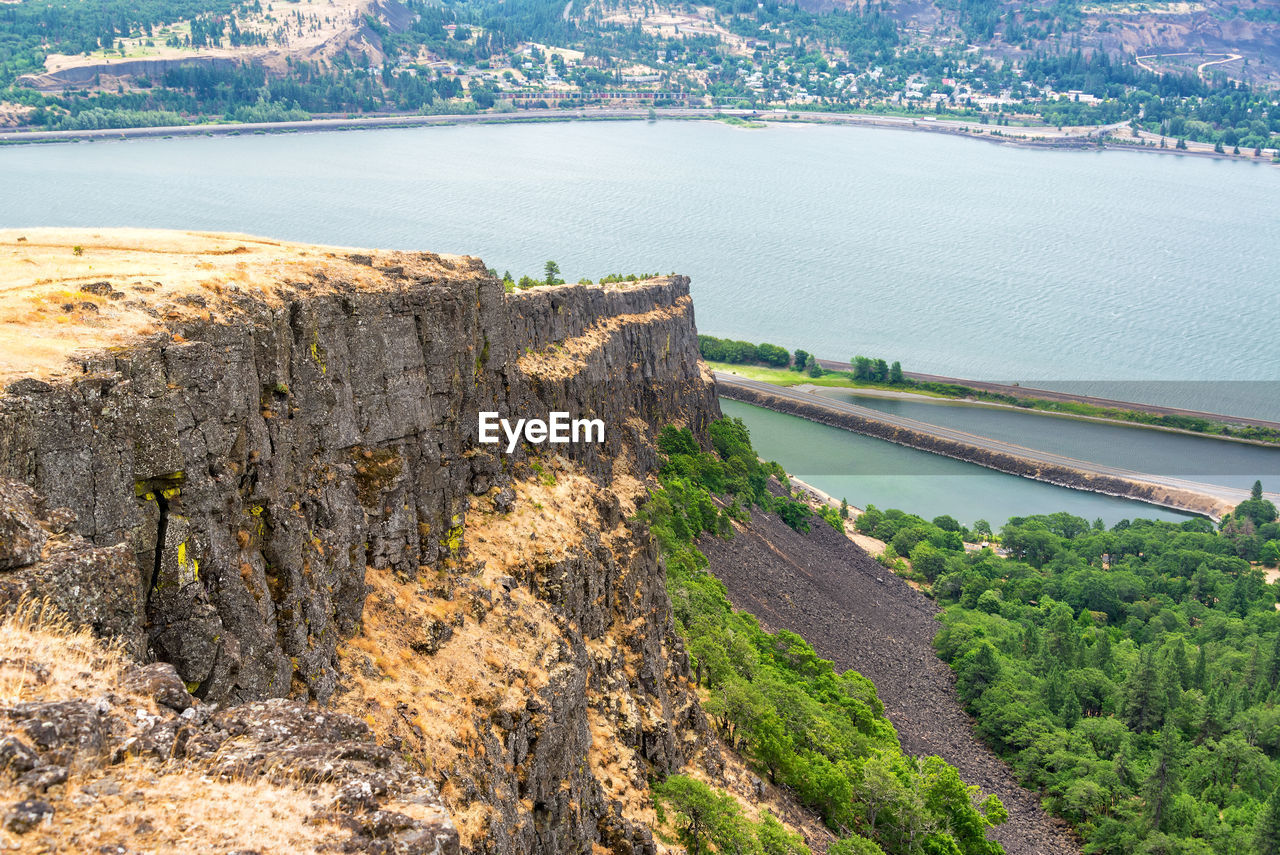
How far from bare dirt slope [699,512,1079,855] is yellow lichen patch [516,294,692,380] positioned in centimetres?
1803


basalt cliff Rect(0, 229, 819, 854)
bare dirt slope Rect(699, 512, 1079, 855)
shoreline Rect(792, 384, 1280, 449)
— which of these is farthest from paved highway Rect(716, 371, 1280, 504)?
basalt cliff Rect(0, 229, 819, 854)

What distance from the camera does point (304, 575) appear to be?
2720cm

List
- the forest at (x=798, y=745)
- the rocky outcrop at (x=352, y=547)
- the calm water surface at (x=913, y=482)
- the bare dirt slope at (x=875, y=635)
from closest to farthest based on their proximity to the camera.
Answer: the rocky outcrop at (x=352, y=547)
the forest at (x=798, y=745)
the bare dirt slope at (x=875, y=635)
the calm water surface at (x=913, y=482)

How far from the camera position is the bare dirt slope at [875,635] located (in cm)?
7331

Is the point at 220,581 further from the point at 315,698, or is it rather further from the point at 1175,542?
the point at 1175,542

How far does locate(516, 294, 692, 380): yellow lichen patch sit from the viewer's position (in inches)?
2211

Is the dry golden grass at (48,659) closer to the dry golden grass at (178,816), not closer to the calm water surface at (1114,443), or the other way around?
the dry golden grass at (178,816)

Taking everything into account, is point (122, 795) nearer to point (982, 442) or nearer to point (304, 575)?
point (304, 575)

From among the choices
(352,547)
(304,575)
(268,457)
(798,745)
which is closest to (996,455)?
(798,745)

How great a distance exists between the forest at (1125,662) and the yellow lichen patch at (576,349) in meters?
39.0

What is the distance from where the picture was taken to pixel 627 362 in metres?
79.5

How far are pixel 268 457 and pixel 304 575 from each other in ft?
10.7

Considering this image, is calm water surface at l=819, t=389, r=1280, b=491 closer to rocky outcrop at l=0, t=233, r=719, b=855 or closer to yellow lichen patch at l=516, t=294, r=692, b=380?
yellow lichen patch at l=516, t=294, r=692, b=380

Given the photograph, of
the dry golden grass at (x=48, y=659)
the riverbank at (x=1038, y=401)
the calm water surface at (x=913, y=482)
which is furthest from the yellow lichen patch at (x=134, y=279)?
the riverbank at (x=1038, y=401)
